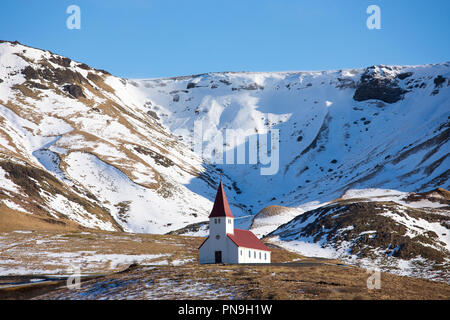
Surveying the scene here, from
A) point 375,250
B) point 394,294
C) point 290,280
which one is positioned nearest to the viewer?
point 394,294

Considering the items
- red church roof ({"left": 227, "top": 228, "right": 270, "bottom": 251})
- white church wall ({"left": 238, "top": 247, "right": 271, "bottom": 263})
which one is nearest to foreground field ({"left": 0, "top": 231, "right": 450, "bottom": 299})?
white church wall ({"left": 238, "top": 247, "right": 271, "bottom": 263})

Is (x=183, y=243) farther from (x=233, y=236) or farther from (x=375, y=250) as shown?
(x=233, y=236)

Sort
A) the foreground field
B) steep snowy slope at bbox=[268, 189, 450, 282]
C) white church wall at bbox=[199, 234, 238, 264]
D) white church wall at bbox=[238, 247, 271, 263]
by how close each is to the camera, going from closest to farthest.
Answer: the foreground field < white church wall at bbox=[199, 234, 238, 264] < white church wall at bbox=[238, 247, 271, 263] < steep snowy slope at bbox=[268, 189, 450, 282]

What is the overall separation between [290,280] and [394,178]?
14379cm

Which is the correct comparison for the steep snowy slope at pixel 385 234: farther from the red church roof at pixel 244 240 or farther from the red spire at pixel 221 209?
the red spire at pixel 221 209

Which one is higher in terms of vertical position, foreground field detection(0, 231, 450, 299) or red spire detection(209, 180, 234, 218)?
red spire detection(209, 180, 234, 218)

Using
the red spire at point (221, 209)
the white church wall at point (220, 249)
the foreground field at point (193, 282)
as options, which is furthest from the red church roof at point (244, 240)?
the foreground field at point (193, 282)

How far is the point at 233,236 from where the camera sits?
67375mm

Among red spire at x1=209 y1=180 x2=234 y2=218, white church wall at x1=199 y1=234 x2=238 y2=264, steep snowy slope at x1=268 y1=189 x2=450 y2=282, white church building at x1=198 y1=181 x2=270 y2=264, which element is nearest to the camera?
white church wall at x1=199 y1=234 x2=238 y2=264

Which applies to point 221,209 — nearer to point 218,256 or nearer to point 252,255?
point 218,256

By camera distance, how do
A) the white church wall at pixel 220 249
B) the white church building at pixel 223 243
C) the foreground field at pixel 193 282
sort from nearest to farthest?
the foreground field at pixel 193 282, the white church wall at pixel 220 249, the white church building at pixel 223 243

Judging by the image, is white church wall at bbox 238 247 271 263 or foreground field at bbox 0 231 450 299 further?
white church wall at bbox 238 247 271 263

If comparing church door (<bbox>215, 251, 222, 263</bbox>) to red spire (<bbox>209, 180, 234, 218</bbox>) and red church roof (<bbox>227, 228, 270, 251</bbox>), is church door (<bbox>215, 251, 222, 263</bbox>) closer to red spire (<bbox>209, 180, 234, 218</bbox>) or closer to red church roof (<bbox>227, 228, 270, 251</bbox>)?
red church roof (<bbox>227, 228, 270, 251</bbox>)
